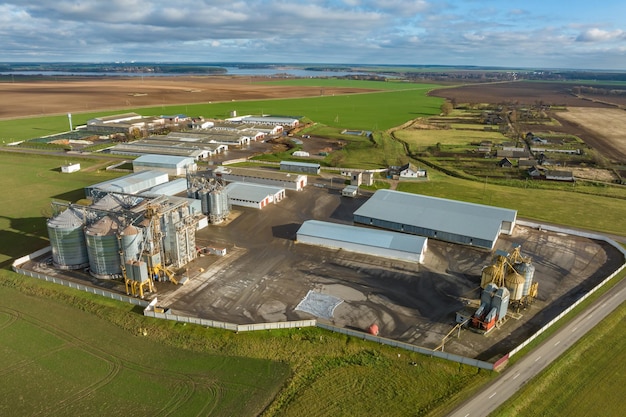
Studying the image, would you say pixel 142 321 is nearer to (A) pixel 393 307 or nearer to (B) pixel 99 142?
(A) pixel 393 307

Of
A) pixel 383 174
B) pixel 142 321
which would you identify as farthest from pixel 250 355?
pixel 383 174

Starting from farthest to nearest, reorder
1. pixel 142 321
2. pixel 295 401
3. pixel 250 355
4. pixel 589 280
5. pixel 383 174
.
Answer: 1. pixel 383 174
2. pixel 589 280
3. pixel 142 321
4. pixel 250 355
5. pixel 295 401

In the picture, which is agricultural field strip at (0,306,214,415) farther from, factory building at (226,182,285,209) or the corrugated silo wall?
the corrugated silo wall

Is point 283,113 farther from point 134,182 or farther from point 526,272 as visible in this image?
point 526,272

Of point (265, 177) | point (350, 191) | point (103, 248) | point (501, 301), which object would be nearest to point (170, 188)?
point (265, 177)

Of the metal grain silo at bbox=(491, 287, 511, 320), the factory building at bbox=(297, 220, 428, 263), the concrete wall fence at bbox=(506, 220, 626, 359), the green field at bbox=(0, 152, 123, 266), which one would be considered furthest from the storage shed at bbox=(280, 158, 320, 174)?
the metal grain silo at bbox=(491, 287, 511, 320)
